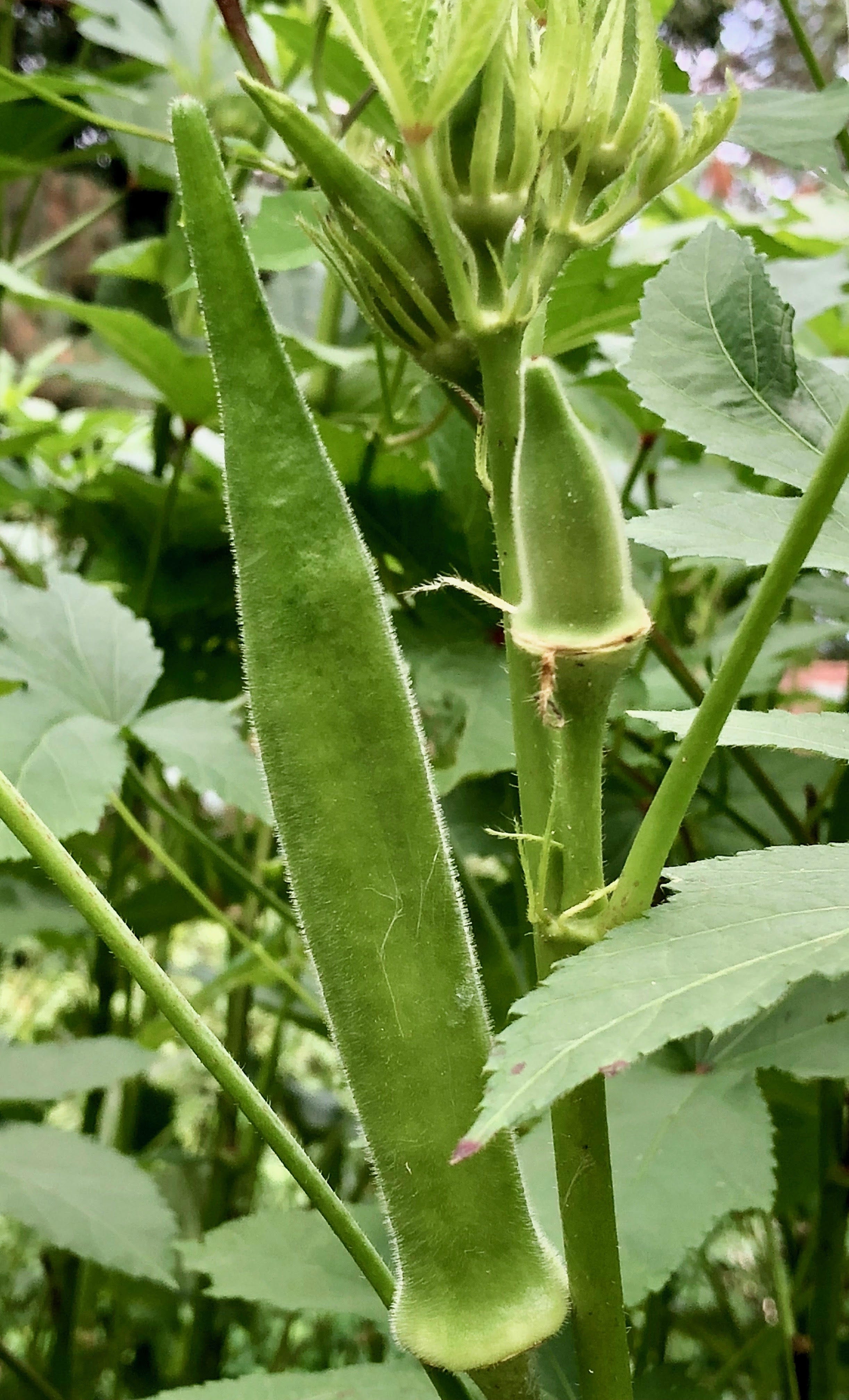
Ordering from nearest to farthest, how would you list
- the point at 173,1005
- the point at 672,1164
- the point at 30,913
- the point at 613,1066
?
the point at 613,1066 < the point at 173,1005 < the point at 672,1164 < the point at 30,913

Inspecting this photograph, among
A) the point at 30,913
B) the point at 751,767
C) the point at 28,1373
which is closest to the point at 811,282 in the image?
the point at 751,767

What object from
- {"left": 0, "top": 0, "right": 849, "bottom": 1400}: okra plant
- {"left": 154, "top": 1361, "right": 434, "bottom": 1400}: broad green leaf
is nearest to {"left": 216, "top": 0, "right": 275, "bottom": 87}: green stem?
{"left": 0, "top": 0, "right": 849, "bottom": 1400}: okra plant

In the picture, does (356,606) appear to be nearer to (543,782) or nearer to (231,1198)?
(543,782)

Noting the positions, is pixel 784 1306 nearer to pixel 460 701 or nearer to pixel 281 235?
pixel 460 701

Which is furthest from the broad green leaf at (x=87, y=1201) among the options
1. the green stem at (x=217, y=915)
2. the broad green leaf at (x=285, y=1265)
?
the green stem at (x=217, y=915)

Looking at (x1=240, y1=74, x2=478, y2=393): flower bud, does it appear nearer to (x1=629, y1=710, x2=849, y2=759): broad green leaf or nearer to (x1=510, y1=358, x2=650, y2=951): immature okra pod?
(x1=510, y1=358, x2=650, y2=951): immature okra pod

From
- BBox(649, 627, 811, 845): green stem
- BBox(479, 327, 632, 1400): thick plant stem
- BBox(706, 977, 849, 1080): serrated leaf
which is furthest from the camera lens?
BBox(649, 627, 811, 845): green stem
